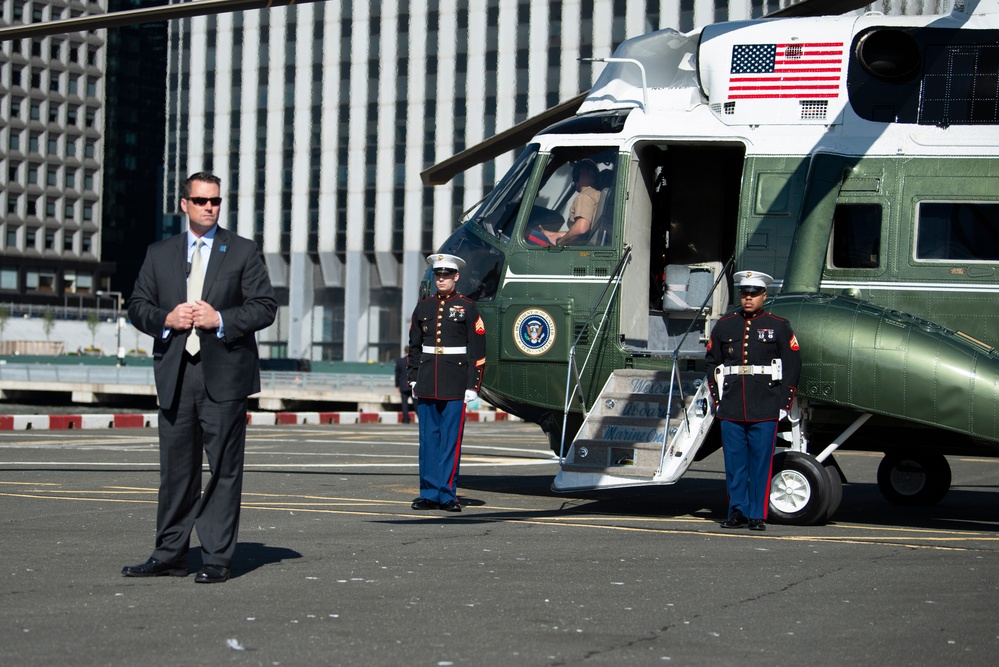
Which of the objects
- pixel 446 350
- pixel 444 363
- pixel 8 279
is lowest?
pixel 444 363

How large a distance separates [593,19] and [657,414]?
6697cm

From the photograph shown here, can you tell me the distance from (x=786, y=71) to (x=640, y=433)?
348cm

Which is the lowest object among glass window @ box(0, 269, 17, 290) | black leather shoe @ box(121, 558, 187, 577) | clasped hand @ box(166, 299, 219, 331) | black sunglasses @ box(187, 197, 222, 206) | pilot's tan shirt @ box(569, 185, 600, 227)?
black leather shoe @ box(121, 558, 187, 577)

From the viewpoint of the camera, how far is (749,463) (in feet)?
34.6

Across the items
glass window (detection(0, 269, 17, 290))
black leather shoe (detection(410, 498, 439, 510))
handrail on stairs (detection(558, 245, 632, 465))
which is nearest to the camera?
black leather shoe (detection(410, 498, 439, 510))

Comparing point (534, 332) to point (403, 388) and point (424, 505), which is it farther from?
point (403, 388)

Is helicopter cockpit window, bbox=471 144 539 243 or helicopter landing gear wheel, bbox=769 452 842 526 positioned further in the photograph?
helicopter cockpit window, bbox=471 144 539 243

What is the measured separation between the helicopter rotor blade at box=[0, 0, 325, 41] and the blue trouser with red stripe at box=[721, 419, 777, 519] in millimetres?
4574

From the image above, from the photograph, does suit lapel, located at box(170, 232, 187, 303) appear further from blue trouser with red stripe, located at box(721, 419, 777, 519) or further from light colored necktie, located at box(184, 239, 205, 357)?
blue trouser with red stripe, located at box(721, 419, 777, 519)

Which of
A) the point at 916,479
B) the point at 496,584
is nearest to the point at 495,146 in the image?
the point at 916,479

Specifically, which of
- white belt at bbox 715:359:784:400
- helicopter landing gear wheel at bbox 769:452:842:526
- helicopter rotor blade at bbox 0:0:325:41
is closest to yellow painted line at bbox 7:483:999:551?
helicopter landing gear wheel at bbox 769:452:842:526

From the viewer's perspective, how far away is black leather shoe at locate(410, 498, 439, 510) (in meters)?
11.3

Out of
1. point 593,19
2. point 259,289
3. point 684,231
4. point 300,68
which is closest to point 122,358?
point 300,68

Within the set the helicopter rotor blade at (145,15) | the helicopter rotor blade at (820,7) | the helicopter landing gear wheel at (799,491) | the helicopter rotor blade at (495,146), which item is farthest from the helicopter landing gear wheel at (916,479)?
the helicopter rotor blade at (145,15)
